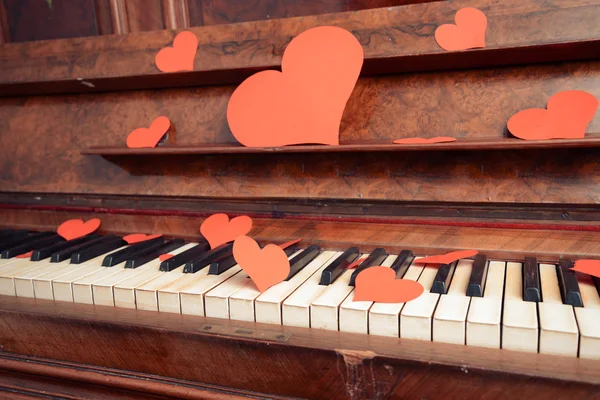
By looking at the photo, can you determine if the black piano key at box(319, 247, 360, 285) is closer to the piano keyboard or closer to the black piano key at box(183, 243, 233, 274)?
the piano keyboard

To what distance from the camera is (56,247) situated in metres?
1.60

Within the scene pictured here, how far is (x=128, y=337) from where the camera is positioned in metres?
1.16

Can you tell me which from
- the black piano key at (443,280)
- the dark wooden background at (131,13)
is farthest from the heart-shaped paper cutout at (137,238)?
the black piano key at (443,280)

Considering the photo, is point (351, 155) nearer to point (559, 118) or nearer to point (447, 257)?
point (447, 257)

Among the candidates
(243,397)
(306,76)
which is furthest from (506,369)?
(306,76)

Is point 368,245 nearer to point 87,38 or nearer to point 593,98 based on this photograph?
point 593,98

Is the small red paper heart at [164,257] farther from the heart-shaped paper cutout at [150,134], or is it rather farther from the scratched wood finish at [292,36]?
the scratched wood finish at [292,36]

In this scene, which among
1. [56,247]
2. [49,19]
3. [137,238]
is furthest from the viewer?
[49,19]

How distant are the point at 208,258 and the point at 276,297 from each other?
37cm

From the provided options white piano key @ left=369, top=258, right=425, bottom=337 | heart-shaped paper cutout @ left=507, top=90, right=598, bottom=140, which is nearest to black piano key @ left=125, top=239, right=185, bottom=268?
white piano key @ left=369, top=258, right=425, bottom=337

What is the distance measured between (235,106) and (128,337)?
802mm

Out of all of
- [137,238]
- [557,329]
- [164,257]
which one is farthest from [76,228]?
[557,329]

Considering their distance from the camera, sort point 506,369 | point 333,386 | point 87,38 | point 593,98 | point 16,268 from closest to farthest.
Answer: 1. point 506,369
2. point 333,386
3. point 593,98
4. point 16,268
5. point 87,38

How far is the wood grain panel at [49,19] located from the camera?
191 cm
